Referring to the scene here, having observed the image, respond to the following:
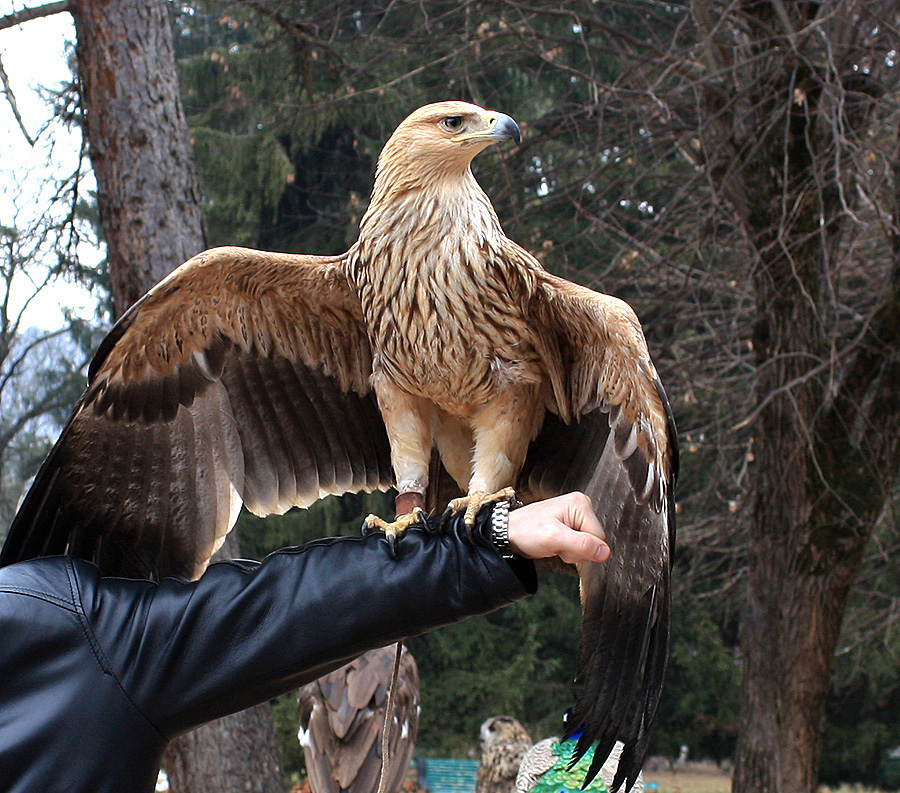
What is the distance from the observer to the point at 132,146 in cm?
458

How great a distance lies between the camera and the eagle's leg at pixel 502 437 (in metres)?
2.33

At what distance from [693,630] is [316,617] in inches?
485

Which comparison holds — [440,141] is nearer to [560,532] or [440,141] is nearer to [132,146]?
[560,532]

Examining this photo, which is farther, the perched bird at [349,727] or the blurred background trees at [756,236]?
the blurred background trees at [756,236]

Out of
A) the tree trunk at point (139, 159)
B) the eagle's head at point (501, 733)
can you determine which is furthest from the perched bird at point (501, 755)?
the tree trunk at point (139, 159)

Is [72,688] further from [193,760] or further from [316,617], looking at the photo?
[193,760]

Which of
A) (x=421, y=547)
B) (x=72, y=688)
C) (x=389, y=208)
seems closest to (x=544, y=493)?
(x=389, y=208)

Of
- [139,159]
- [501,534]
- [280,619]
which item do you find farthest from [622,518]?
[139,159]

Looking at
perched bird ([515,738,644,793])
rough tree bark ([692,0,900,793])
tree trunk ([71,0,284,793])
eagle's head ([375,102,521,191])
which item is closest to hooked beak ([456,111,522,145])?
eagle's head ([375,102,521,191])

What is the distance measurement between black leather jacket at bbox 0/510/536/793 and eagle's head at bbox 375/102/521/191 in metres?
1.17

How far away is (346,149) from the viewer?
1273 cm

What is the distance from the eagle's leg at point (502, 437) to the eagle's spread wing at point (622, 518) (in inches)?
6.7

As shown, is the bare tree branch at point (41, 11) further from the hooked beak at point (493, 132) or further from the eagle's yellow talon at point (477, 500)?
the eagle's yellow talon at point (477, 500)

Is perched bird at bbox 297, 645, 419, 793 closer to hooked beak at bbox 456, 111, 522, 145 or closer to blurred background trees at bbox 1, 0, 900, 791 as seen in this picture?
blurred background trees at bbox 1, 0, 900, 791
